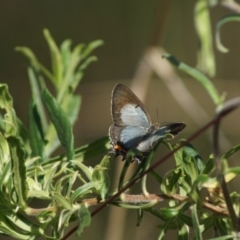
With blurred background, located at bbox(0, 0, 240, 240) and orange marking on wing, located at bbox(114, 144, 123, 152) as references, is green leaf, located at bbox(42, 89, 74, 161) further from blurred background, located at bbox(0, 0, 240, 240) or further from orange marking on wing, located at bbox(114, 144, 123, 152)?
blurred background, located at bbox(0, 0, 240, 240)

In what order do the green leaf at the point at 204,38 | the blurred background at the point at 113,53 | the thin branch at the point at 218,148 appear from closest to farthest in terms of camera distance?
1. the thin branch at the point at 218,148
2. the green leaf at the point at 204,38
3. the blurred background at the point at 113,53

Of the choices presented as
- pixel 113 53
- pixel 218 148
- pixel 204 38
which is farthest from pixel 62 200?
pixel 113 53

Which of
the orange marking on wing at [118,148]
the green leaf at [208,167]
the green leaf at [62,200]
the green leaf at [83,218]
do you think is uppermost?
the orange marking on wing at [118,148]

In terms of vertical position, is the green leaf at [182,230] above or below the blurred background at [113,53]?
below

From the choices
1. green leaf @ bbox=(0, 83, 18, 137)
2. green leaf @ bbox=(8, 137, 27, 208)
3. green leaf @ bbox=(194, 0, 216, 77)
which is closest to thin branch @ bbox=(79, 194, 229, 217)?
green leaf @ bbox=(8, 137, 27, 208)

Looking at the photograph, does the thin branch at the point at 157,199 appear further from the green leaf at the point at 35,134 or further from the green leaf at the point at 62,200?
the green leaf at the point at 35,134

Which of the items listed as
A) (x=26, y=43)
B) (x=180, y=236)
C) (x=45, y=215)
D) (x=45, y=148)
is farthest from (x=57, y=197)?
(x=26, y=43)

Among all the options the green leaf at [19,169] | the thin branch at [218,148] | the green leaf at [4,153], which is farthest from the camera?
the green leaf at [4,153]

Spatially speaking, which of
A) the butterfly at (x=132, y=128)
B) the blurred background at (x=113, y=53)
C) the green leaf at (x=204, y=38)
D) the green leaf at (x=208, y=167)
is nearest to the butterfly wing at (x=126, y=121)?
the butterfly at (x=132, y=128)
